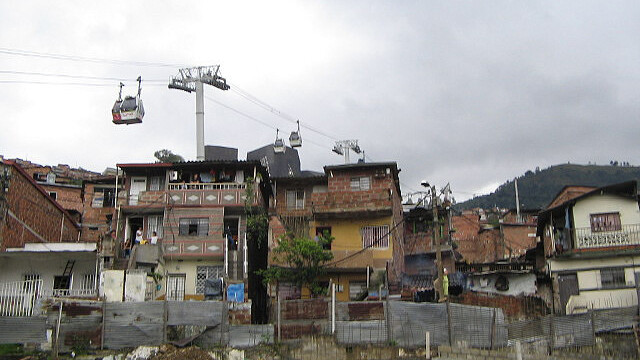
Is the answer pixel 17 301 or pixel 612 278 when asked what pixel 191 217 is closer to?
pixel 17 301

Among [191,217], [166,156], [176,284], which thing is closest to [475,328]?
[176,284]

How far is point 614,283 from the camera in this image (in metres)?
31.0

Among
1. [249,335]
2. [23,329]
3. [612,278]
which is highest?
[612,278]

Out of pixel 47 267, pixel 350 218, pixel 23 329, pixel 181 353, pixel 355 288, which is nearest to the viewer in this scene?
pixel 181 353

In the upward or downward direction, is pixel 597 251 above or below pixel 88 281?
above

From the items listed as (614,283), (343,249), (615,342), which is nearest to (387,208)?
(343,249)

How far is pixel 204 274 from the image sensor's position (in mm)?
33562

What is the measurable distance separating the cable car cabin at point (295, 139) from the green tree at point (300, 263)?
64.1ft

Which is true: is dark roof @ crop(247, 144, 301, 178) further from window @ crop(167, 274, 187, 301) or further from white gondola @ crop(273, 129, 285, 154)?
window @ crop(167, 274, 187, 301)

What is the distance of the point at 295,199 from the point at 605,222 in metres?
18.0

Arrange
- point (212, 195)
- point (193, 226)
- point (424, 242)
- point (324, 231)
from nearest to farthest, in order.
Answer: point (193, 226) < point (212, 195) < point (324, 231) < point (424, 242)

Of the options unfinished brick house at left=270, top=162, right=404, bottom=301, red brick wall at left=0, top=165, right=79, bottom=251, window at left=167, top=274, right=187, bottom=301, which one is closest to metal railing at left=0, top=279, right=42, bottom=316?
red brick wall at left=0, top=165, right=79, bottom=251

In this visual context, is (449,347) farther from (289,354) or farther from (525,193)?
(525,193)

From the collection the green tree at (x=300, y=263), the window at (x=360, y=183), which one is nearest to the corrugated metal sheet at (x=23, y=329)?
the green tree at (x=300, y=263)
